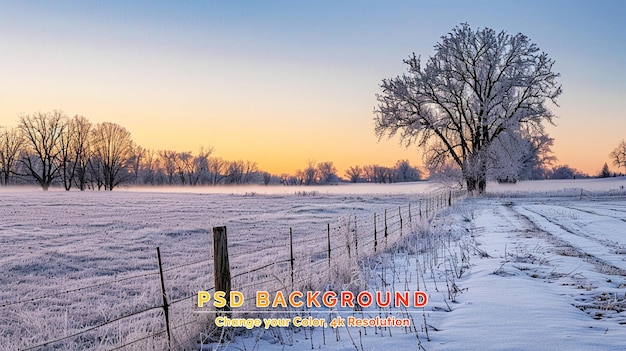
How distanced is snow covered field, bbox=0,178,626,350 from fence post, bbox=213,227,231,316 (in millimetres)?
599

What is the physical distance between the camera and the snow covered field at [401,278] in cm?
497

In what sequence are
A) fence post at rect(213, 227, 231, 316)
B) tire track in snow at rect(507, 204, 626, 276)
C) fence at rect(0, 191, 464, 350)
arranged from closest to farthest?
fence at rect(0, 191, 464, 350) → fence post at rect(213, 227, 231, 316) → tire track in snow at rect(507, 204, 626, 276)

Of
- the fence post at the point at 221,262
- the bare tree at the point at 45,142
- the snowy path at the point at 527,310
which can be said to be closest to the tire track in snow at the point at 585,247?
the snowy path at the point at 527,310

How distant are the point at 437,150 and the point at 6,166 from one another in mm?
68300

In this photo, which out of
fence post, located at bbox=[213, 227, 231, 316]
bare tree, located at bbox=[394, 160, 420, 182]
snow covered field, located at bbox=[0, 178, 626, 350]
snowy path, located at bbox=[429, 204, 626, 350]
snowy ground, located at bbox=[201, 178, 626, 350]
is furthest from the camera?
bare tree, located at bbox=[394, 160, 420, 182]

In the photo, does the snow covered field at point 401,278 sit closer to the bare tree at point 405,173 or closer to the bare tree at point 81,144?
the bare tree at point 81,144

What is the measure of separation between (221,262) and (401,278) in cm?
389

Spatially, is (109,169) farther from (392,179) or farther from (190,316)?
(392,179)

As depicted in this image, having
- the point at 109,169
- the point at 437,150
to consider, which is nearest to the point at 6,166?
the point at 109,169

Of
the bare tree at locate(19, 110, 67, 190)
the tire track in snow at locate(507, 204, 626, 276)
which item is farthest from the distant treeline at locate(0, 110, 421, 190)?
the tire track in snow at locate(507, 204, 626, 276)

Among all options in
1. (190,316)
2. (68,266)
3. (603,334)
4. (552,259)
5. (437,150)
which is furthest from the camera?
(437,150)

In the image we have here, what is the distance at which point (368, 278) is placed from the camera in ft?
25.9

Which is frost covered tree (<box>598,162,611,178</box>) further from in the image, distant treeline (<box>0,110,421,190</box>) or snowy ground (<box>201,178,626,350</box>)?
snowy ground (<box>201,178,626,350</box>)

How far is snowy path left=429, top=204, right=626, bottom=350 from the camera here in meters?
4.50
